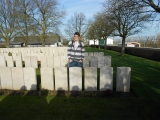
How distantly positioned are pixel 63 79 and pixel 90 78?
85 centimetres

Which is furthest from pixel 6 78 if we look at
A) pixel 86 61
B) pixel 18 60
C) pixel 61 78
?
pixel 86 61

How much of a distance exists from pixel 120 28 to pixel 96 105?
14.8 meters

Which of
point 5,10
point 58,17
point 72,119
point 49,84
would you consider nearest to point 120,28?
point 58,17

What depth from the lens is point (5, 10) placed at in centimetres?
2509

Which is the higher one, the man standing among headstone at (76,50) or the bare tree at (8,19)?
the bare tree at (8,19)

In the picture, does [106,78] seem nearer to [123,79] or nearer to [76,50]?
[123,79]

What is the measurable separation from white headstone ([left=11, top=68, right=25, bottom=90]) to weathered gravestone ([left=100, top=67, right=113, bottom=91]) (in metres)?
2.51

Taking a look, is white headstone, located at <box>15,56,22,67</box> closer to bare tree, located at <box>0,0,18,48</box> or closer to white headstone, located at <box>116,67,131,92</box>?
white headstone, located at <box>116,67,131,92</box>

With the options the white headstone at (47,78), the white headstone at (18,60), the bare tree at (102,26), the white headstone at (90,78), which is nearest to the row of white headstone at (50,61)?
the white headstone at (18,60)

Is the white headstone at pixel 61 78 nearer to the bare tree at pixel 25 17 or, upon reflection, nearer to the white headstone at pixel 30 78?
the white headstone at pixel 30 78

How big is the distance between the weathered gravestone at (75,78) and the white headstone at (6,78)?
195cm

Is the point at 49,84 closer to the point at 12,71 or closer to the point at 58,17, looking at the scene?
the point at 12,71

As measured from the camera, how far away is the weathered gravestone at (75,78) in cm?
423

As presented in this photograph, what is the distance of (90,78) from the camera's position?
169 inches
